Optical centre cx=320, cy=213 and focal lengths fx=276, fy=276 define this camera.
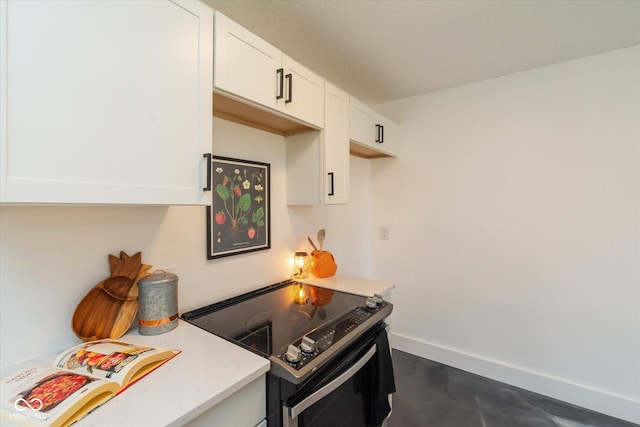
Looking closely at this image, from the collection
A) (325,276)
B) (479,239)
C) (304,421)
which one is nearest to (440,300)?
(479,239)

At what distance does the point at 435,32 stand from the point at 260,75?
3.58ft

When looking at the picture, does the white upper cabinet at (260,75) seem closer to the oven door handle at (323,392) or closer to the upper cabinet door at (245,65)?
the upper cabinet door at (245,65)

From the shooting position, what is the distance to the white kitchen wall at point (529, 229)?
1.80 m

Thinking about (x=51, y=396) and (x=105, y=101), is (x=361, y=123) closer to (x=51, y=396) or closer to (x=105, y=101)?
(x=105, y=101)

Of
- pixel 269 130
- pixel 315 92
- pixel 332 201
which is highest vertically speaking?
pixel 315 92

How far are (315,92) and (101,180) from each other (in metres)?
1.14

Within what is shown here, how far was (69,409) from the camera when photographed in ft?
2.13

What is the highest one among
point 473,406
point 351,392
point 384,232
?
point 384,232

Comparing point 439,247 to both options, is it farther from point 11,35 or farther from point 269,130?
Answer: point 11,35

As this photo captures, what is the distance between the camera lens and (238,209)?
157 centimetres

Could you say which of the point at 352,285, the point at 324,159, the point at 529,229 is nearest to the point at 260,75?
the point at 324,159

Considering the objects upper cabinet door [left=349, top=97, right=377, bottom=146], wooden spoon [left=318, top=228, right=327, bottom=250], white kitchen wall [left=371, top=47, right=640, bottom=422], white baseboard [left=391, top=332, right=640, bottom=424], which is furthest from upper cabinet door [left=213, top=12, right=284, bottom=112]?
white baseboard [left=391, top=332, right=640, bottom=424]

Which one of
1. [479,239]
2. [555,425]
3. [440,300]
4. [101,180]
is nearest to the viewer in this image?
[101,180]

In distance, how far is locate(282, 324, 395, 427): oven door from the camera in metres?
0.96
